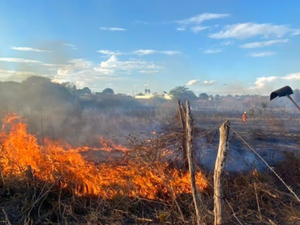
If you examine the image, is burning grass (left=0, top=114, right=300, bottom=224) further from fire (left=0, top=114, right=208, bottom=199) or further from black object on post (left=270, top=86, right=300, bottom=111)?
black object on post (left=270, top=86, right=300, bottom=111)

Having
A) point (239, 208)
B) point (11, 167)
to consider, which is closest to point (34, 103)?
point (11, 167)

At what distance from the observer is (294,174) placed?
9.41 metres

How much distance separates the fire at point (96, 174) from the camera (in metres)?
7.80

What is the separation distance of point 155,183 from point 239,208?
2.38m

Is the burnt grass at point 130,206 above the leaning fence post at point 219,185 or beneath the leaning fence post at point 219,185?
beneath

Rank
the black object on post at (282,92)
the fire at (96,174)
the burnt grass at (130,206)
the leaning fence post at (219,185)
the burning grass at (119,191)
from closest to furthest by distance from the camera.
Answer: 1. the leaning fence post at (219,185)
2. the black object on post at (282,92)
3. the burnt grass at (130,206)
4. the burning grass at (119,191)
5. the fire at (96,174)

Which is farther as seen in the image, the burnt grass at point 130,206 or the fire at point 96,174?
the fire at point 96,174

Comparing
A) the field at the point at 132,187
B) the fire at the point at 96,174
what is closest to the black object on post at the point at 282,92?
the field at the point at 132,187

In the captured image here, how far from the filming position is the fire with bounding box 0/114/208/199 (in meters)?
7.80

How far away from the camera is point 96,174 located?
26.6 feet

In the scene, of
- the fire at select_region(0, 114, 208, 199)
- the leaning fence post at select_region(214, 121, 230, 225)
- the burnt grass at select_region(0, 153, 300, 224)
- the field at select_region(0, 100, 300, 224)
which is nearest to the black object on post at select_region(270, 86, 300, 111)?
the leaning fence post at select_region(214, 121, 230, 225)

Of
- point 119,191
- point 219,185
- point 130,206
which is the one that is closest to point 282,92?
point 219,185

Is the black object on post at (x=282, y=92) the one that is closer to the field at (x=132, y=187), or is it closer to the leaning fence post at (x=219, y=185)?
the leaning fence post at (x=219, y=185)

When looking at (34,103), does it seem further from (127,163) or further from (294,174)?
(294,174)
